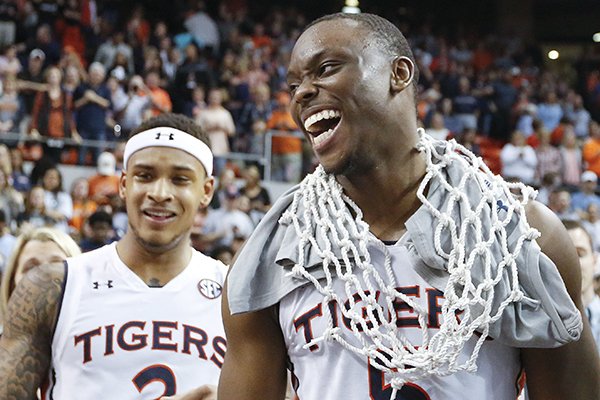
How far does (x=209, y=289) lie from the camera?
4070 mm

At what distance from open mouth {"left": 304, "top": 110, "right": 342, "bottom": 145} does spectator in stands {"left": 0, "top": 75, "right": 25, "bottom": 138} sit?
8.46 m

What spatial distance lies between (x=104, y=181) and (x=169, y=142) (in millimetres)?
5936

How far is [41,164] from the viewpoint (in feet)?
31.1

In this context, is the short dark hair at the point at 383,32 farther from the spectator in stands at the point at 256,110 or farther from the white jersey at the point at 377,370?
the spectator in stands at the point at 256,110

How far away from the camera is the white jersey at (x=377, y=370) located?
244 centimetres

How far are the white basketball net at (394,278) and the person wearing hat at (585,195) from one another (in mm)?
9935

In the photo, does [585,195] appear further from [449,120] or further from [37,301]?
[37,301]

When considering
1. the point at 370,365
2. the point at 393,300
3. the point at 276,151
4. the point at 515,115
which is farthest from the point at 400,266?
the point at 515,115

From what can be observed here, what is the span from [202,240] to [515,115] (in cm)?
741

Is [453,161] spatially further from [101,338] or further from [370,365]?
[101,338]

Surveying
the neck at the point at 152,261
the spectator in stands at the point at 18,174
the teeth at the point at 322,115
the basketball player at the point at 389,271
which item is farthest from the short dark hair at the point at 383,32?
the spectator in stands at the point at 18,174

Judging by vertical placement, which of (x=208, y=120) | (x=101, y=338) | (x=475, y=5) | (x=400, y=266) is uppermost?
(x=475, y=5)

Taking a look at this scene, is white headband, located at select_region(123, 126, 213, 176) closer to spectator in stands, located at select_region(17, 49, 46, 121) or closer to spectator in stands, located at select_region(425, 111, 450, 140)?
spectator in stands, located at select_region(17, 49, 46, 121)

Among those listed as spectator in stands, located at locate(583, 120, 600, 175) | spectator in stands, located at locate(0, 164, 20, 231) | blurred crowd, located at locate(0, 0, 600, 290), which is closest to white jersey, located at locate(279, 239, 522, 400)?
blurred crowd, located at locate(0, 0, 600, 290)
